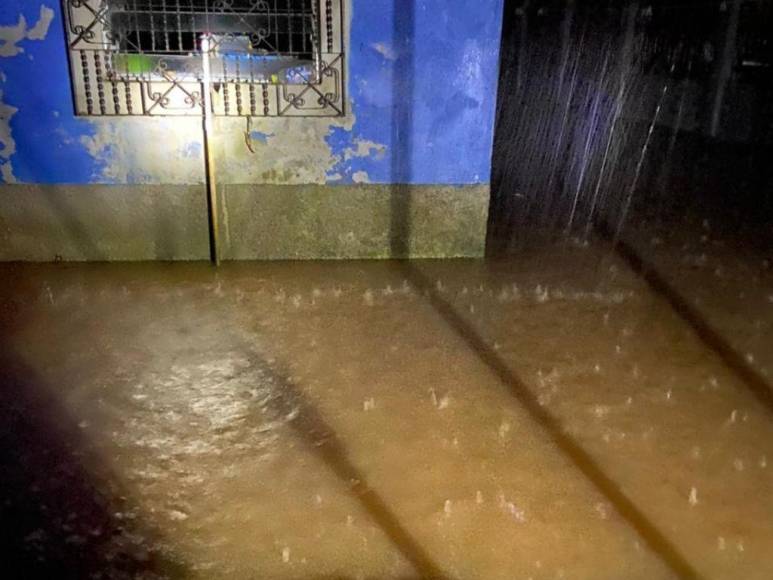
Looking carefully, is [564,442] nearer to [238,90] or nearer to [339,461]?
[339,461]

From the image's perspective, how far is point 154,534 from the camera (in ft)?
9.32

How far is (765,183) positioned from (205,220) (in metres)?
7.18

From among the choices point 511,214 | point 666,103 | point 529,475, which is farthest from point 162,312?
point 666,103

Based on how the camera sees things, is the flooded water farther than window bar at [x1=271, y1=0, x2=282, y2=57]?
No

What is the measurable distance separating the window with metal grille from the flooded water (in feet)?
4.58

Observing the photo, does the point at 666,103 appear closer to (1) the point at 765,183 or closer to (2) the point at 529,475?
(1) the point at 765,183

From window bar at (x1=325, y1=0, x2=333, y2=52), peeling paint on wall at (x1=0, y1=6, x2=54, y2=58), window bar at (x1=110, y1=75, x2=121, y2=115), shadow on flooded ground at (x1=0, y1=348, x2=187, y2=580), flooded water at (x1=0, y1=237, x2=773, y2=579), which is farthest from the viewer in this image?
window bar at (x1=110, y1=75, x2=121, y2=115)

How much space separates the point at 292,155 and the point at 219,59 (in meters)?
0.90

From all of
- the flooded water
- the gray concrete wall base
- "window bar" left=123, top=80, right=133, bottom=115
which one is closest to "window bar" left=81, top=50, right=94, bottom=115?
"window bar" left=123, top=80, right=133, bottom=115

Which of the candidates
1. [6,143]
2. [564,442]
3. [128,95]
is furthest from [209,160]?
[564,442]

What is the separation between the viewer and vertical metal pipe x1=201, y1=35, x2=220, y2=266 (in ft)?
17.1

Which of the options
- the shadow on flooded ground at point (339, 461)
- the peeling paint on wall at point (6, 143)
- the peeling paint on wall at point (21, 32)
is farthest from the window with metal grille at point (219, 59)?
the shadow on flooded ground at point (339, 461)

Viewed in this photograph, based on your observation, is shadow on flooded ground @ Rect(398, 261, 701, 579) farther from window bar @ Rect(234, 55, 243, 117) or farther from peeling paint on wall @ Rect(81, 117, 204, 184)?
peeling paint on wall @ Rect(81, 117, 204, 184)

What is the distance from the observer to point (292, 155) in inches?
223
